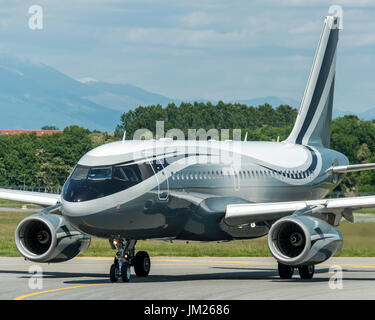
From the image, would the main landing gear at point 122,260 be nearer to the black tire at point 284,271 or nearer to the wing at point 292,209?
the wing at point 292,209

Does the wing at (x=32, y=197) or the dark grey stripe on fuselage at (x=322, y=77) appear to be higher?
the dark grey stripe on fuselage at (x=322, y=77)

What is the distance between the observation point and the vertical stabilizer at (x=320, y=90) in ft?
149

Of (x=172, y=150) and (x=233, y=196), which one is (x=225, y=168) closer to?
(x=233, y=196)

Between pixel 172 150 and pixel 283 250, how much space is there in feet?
17.5

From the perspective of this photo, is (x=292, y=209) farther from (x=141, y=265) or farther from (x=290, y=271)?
(x=141, y=265)

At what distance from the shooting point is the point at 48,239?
3334 cm

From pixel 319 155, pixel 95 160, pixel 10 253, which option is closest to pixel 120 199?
pixel 95 160

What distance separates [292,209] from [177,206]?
3.99 metres

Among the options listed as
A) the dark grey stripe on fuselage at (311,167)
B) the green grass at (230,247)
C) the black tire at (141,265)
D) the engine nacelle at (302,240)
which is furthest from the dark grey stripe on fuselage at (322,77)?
the engine nacelle at (302,240)

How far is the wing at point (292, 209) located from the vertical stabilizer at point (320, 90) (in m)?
12.7

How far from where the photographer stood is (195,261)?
43.8 meters

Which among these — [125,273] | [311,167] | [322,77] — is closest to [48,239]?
[125,273]

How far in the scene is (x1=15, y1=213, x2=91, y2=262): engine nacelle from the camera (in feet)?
108

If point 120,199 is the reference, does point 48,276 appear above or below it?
below
